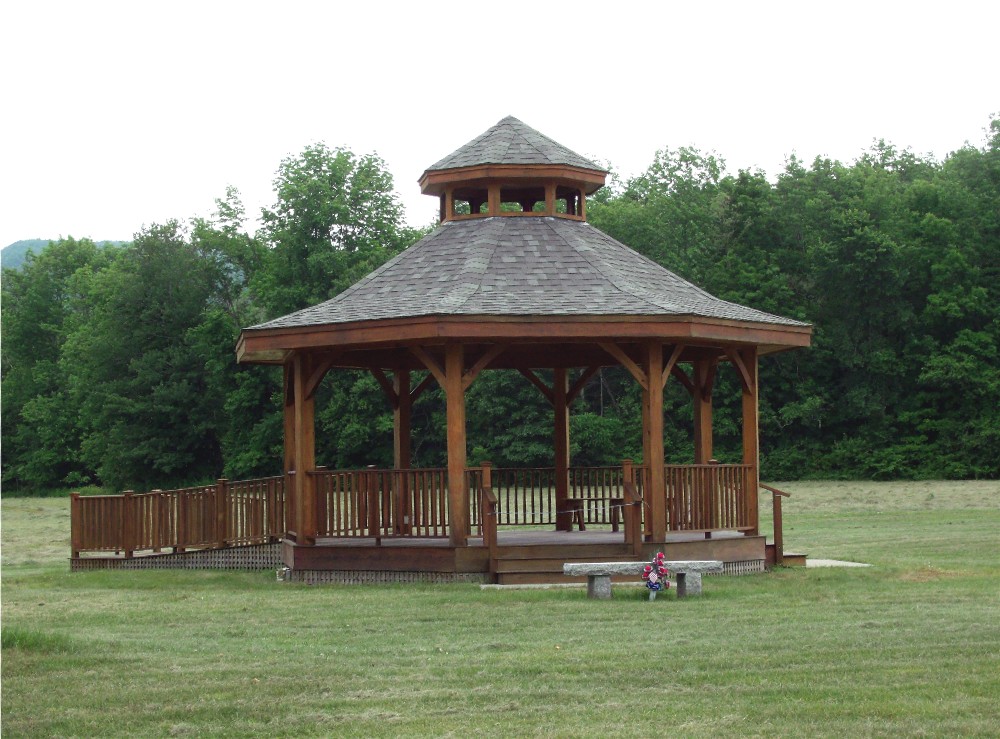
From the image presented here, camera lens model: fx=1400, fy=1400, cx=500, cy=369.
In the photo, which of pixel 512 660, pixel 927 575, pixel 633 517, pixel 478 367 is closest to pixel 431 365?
pixel 478 367

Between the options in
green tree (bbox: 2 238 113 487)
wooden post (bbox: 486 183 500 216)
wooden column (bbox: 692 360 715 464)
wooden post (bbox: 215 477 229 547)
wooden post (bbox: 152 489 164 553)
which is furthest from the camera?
green tree (bbox: 2 238 113 487)

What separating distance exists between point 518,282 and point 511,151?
9.12 ft

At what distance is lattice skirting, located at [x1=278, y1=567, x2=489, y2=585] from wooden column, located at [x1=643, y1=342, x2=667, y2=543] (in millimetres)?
2215

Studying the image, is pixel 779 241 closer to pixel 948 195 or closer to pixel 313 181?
pixel 948 195

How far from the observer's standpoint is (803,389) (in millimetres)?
48781

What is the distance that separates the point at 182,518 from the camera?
20781mm

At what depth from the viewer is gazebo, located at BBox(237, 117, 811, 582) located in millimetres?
16688

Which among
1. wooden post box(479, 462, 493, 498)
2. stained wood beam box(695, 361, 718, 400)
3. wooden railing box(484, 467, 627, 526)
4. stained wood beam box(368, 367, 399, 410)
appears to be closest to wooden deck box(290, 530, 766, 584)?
wooden post box(479, 462, 493, 498)

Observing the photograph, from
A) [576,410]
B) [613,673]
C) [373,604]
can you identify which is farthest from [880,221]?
[613,673]

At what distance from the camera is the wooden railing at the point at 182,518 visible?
2027 cm

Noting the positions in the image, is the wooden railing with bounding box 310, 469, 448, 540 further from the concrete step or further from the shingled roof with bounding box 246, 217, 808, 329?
the shingled roof with bounding box 246, 217, 808, 329

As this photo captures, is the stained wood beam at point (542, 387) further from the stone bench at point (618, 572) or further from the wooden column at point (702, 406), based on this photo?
the stone bench at point (618, 572)

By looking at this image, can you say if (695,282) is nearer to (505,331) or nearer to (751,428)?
(751,428)

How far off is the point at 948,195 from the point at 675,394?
12119mm
